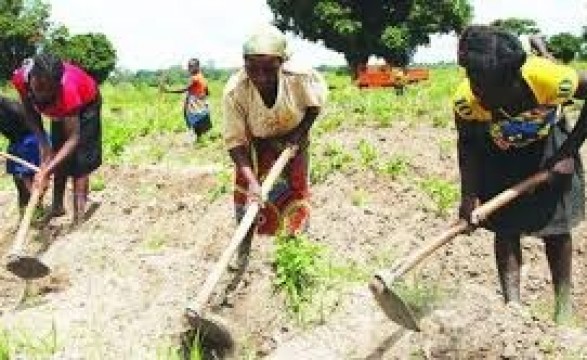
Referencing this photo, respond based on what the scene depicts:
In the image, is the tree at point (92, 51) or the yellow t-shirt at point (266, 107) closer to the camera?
the yellow t-shirt at point (266, 107)

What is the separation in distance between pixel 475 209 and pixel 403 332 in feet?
2.07

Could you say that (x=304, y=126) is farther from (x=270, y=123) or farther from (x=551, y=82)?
(x=551, y=82)

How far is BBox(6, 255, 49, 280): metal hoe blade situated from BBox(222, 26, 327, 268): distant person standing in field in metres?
1.29

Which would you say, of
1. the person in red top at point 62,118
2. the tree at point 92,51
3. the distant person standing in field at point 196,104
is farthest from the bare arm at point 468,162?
the tree at point 92,51

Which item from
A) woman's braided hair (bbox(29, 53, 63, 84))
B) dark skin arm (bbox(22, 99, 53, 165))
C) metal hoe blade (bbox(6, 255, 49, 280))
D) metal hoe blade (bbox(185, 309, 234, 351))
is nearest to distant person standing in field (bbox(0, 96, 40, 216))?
dark skin arm (bbox(22, 99, 53, 165))

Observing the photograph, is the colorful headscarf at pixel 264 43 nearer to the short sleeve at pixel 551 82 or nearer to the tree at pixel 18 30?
the short sleeve at pixel 551 82

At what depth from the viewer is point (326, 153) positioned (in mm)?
8797

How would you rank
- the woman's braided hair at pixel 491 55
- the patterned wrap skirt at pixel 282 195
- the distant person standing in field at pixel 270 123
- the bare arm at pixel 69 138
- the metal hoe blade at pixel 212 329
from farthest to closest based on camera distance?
the bare arm at pixel 69 138 → the patterned wrap skirt at pixel 282 195 → the distant person standing in field at pixel 270 123 → the metal hoe blade at pixel 212 329 → the woman's braided hair at pixel 491 55

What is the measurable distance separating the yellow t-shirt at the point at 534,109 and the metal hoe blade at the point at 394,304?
787 mm

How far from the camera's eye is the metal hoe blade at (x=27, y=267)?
243 inches

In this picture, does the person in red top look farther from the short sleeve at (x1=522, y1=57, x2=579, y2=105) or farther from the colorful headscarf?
the short sleeve at (x1=522, y1=57, x2=579, y2=105)

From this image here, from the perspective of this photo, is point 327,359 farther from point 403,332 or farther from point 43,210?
point 43,210

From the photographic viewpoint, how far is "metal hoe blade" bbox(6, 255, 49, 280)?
243 inches

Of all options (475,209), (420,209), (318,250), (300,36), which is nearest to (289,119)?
(318,250)
